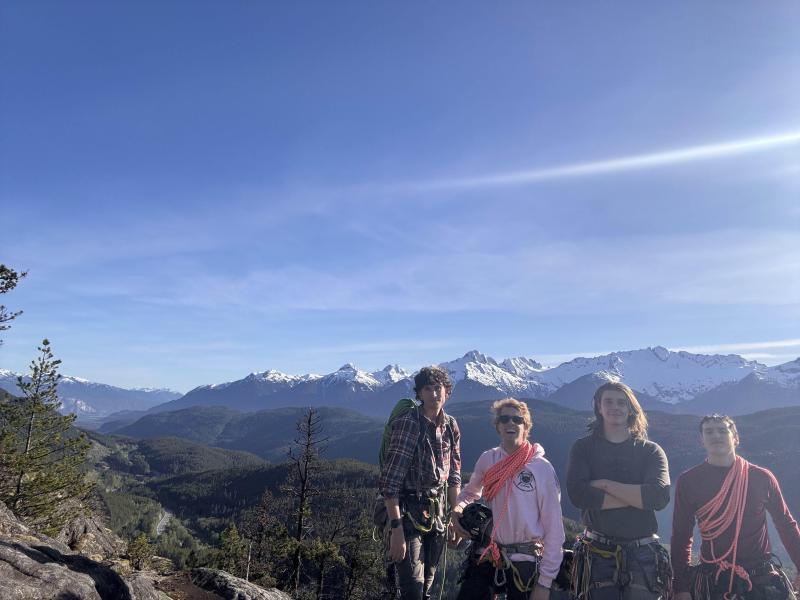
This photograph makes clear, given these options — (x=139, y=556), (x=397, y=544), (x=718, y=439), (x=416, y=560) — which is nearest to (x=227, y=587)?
(x=139, y=556)

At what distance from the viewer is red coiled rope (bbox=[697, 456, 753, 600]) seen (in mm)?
5414

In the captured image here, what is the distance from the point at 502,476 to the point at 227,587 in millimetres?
9358

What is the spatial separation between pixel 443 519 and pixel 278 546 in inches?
1351

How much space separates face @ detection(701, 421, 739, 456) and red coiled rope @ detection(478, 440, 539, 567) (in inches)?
91.7

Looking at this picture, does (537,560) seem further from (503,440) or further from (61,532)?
(61,532)

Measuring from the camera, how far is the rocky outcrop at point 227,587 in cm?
1079

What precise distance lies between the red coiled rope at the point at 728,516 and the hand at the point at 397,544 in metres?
3.51

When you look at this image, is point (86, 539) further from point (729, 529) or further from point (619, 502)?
point (729, 529)

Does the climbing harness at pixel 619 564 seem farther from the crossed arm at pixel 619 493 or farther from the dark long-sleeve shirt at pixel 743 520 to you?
the dark long-sleeve shirt at pixel 743 520

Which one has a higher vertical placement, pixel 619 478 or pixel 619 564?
pixel 619 478

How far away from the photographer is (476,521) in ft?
17.3

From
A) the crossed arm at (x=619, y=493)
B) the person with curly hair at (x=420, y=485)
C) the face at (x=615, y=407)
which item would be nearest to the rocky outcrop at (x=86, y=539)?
the person with curly hair at (x=420, y=485)

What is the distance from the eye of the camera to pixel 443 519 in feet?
20.2

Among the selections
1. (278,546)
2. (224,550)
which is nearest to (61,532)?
(278,546)
